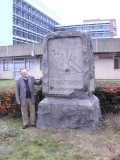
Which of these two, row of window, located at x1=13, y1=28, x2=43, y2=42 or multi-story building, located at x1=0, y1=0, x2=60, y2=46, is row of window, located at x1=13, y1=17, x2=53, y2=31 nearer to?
multi-story building, located at x1=0, y1=0, x2=60, y2=46

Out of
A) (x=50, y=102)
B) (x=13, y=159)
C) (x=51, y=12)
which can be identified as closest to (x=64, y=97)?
(x=50, y=102)

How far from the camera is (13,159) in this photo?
192 inches

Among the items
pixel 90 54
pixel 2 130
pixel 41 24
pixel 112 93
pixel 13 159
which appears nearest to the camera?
pixel 13 159

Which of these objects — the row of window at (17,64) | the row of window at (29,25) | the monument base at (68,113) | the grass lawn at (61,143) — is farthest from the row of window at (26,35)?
the grass lawn at (61,143)

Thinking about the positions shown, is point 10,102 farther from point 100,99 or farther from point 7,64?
point 7,64

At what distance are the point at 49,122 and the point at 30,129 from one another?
1.72ft

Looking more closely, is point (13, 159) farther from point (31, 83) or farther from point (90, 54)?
point (90, 54)

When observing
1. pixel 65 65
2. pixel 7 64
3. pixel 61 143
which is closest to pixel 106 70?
pixel 7 64

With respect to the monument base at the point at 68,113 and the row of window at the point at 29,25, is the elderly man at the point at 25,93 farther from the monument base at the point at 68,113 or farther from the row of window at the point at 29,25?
the row of window at the point at 29,25

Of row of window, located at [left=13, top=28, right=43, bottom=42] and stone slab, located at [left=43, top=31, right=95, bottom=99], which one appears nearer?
stone slab, located at [left=43, top=31, right=95, bottom=99]

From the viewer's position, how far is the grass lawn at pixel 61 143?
4938 mm

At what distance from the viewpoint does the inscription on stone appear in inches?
264

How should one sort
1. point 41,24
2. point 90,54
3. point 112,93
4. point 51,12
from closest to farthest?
point 90,54 → point 112,93 → point 41,24 → point 51,12

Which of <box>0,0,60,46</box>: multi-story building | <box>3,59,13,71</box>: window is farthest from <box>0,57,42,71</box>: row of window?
Result: <box>0,0,60,46</box>: multi-story building
